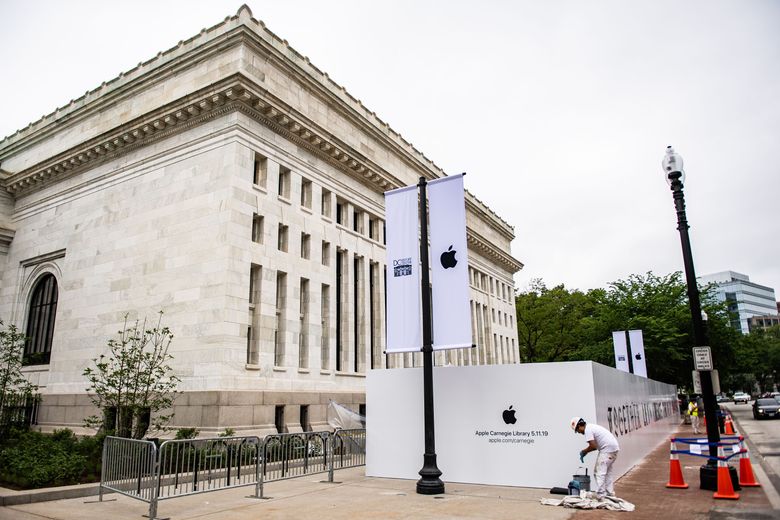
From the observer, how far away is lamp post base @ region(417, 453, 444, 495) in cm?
1188

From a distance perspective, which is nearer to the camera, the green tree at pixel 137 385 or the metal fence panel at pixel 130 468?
the metal fence panel at pixel 130 468

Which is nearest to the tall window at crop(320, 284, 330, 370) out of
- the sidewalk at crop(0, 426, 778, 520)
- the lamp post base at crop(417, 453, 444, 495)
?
the sidewalk at crop(0, 426, 778, 520)

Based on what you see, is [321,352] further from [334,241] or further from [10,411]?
[10,411]

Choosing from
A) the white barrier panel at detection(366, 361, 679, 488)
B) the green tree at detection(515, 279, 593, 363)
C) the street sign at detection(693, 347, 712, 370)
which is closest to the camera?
the street sign at detection(693, 347, 712, 370)

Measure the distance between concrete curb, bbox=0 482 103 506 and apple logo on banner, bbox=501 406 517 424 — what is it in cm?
950

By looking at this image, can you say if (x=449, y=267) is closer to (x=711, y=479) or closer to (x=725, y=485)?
(x=725, y=485)

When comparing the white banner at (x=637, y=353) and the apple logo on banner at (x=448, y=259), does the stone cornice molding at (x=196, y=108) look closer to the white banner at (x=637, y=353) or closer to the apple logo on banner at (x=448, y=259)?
the apple logo on banner at (x=448, y=259)

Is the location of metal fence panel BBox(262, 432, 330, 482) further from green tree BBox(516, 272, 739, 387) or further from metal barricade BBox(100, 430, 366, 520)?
green tree BBox(516, 272, 739, 387)

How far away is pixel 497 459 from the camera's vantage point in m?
13.2

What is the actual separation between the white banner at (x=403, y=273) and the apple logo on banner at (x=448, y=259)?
0.83m

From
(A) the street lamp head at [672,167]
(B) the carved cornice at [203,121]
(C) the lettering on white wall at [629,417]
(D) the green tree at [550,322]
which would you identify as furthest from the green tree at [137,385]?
(D) the green tree at [550,322]

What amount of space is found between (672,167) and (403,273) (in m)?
7.09

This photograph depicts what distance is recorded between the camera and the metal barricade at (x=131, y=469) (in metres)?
10.2

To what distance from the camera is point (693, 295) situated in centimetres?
1228
